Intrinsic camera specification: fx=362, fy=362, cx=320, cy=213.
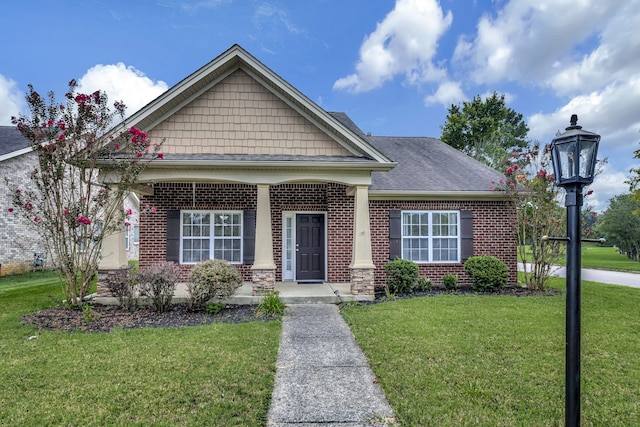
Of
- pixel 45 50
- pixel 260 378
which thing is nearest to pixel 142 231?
pixel 260 378

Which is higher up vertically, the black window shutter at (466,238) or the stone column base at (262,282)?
the black window shutter at (466,238)

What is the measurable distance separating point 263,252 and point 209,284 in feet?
4.86

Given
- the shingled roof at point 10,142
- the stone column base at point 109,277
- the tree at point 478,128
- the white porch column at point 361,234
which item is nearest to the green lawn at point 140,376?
the stone column base at point 109,277

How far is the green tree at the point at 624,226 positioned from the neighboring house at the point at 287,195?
24.0 metres

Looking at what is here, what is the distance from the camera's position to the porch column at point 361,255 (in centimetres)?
876

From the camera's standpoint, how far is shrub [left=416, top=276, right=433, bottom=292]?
33.2 feet

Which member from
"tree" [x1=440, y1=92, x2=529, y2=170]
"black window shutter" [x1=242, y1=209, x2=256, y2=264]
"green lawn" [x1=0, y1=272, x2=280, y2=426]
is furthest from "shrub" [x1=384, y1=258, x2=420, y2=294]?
"tree" [x1=440, y1=92, x2=529, y2=170]

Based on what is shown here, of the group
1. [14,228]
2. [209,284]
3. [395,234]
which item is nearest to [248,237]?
[209,284]

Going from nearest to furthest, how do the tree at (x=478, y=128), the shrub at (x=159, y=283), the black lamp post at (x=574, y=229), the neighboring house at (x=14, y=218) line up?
the black lamp post at (x=574, y=229)
the shrub at (x=159, y=283)
the neighboring house at (x=14, y=218)
the tree at (x=478, y=128)

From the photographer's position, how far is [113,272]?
819 cm

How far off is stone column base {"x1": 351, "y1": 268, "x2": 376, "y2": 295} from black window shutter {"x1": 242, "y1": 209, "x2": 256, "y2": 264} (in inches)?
131

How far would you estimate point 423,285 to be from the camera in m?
10.1

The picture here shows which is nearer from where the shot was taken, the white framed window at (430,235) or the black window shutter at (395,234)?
the black window shutter at (395,234)

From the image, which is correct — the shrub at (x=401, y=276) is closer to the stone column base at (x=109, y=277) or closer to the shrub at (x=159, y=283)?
the shrub at (x=159, y=283)
